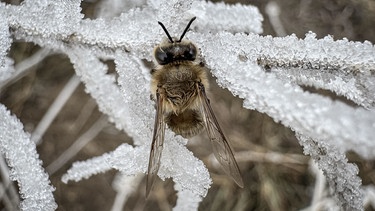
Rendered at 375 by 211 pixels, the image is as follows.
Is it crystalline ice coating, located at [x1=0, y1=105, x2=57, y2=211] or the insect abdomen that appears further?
the insect abdomen

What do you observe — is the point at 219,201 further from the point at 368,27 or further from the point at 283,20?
the point at 368,27

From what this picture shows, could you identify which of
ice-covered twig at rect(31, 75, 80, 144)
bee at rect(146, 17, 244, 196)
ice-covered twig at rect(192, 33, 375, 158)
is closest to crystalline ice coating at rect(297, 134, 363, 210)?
ice-covered twig at rect(192, 33, 375, 158)

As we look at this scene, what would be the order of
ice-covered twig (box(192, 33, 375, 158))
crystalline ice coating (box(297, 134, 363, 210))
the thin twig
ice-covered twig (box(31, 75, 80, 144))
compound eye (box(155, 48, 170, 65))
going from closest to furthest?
ice-covered twig (box(192, 33, 375, 158)), crystalline ice coating (box(297, 134, 363, 210)), compound eye (box(155, 48, 170, 65)), ice-covered twig (box(31, 75, 80, 144)), the thin twig

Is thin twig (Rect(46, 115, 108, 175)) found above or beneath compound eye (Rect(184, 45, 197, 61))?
beneath

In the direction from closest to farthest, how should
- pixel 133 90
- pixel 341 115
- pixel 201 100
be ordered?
pixel 341 115
pixel 133 90
pixel 201 100

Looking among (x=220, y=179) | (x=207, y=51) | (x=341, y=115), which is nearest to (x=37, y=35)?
(x=207, y=51)

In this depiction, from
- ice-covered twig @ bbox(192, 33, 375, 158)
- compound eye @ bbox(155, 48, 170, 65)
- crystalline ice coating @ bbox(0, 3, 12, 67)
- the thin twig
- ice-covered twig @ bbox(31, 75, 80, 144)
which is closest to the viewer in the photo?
ice-covered twig @ bbox(192, 33, 375, 158)

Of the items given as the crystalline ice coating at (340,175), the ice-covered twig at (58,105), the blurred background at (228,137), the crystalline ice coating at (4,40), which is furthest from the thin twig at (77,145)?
the crystalline ice coating at (340,175)

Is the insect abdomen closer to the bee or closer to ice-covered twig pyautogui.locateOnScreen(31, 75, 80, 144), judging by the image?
the bee
